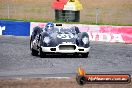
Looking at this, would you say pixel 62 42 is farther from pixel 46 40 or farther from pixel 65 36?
pixel 46 40

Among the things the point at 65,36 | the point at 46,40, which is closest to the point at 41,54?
the point at 46,40

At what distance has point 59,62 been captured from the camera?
19.5 m

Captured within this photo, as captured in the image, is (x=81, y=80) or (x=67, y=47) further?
(x=67, y=47)

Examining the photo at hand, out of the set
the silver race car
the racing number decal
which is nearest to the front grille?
the silver race car

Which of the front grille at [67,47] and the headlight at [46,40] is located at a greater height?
the headlight at [46,40]

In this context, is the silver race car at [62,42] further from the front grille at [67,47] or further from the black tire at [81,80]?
the black tire at [81,80]

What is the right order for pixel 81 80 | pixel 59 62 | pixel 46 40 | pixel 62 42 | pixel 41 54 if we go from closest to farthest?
pixel 81 80, pixel 59 62, pixel 62 42, pixel 46 40, pixel 41 54

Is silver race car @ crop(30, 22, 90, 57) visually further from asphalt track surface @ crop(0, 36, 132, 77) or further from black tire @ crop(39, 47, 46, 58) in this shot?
asphalt track surface @ crop(0, 36, 132, 77)

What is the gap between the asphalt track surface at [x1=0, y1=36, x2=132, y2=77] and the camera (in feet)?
54.8

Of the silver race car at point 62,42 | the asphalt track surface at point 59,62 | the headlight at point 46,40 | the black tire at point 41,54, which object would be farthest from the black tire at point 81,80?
the black tire at point 41,54

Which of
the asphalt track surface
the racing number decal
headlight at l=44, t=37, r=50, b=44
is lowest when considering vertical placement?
the asphalt track surface

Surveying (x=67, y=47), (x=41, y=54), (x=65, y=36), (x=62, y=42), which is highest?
(x=65, y=36)

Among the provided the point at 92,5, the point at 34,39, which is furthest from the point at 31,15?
the point at 34,39

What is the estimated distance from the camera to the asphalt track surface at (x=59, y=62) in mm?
16698
